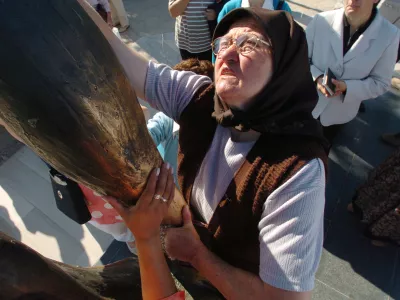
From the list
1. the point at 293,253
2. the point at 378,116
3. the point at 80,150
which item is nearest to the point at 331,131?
the point at 378,116

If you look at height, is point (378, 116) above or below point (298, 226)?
below

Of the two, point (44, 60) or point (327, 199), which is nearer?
point (44, 60)

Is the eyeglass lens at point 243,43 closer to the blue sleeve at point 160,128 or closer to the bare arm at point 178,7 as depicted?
the blue sleeve at point 160,128

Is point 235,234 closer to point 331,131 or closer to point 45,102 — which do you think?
point 45,102

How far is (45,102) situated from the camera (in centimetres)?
54

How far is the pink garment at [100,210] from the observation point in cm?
194

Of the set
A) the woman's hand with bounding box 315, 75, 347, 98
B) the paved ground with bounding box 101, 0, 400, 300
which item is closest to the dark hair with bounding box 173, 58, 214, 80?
the woman's hand with bounding box 315, 75, 347, 98

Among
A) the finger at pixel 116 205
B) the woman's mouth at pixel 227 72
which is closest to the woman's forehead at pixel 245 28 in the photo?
the woman's mouth at pixel 227 72

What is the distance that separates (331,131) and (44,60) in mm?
3108

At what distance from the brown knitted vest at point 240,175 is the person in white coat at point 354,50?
5.02 ft

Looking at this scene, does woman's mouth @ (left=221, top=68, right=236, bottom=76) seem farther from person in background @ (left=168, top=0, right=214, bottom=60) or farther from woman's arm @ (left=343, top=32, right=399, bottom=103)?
person in background @ (left=168, top=0, right=214, bottom=60)

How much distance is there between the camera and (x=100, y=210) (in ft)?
6.61

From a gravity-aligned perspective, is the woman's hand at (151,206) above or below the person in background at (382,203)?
above

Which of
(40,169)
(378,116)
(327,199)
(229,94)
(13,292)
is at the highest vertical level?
(13,292)
